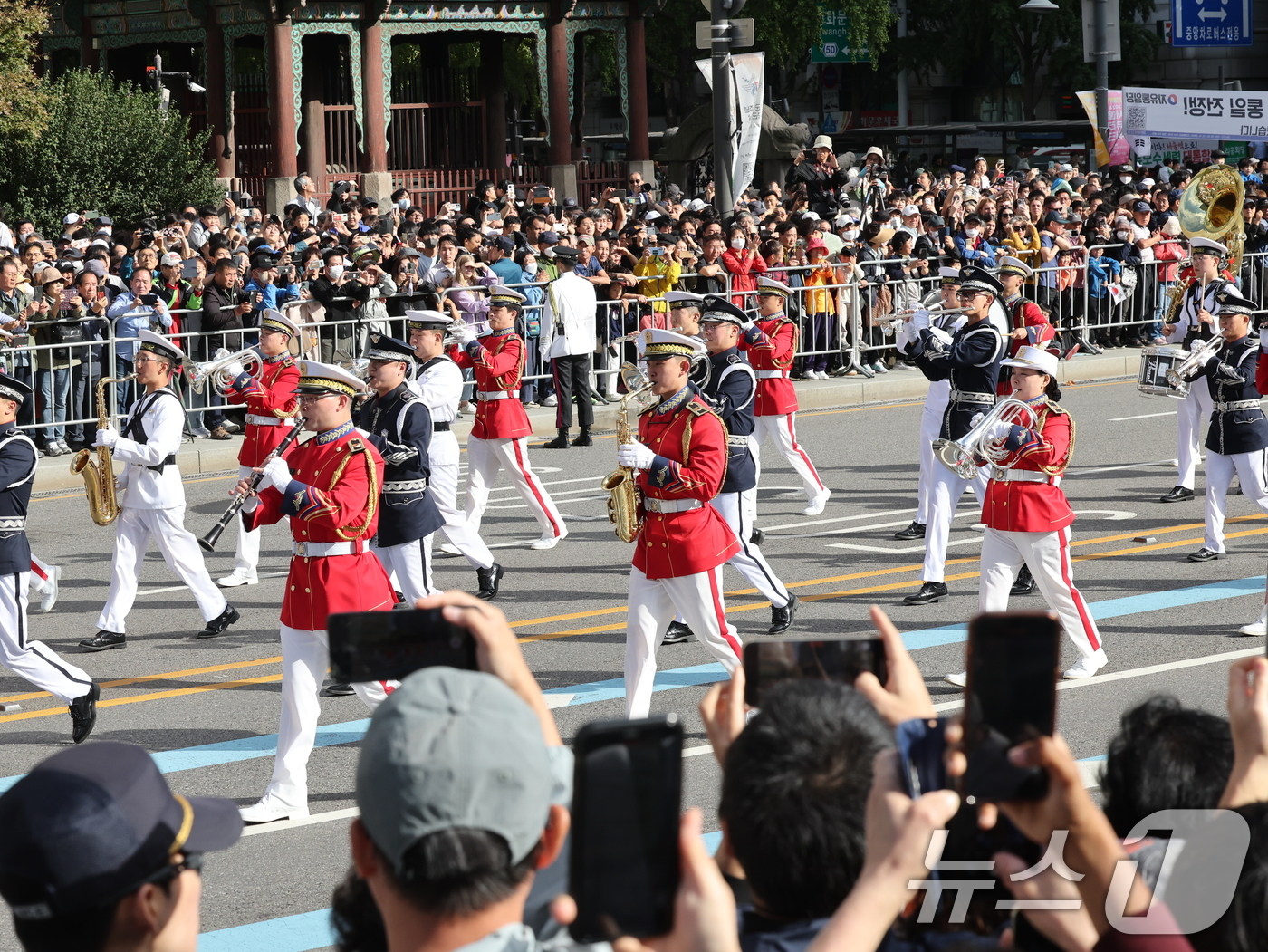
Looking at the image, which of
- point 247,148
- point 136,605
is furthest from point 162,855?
point 247,148

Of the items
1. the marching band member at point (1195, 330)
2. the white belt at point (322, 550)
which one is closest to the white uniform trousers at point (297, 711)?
the white belt at point (322, 550)

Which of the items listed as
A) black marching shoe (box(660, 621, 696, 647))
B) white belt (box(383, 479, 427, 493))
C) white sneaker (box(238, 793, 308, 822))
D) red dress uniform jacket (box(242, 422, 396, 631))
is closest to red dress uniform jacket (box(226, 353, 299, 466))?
white belt (box(383, 479, 427, 493))

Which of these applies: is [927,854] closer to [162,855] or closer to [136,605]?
[162,855]

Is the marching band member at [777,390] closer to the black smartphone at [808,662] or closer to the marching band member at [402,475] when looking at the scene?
the marching band member at [402,475]

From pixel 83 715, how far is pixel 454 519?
329 centimetres

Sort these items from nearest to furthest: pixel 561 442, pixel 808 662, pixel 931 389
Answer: pixel 808 662
pixel 931 389
pixel 561 442

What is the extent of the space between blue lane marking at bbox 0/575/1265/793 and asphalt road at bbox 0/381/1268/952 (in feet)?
0.07

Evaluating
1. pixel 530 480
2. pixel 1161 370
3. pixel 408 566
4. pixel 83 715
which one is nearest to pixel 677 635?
pixel 408 566

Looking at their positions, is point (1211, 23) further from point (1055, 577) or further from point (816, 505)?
point (1055, 577)

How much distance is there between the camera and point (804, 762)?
2.72m

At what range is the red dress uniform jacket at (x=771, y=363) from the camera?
13.3 meters

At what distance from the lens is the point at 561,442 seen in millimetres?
17219

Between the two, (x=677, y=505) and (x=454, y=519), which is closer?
(x=677, y=505)

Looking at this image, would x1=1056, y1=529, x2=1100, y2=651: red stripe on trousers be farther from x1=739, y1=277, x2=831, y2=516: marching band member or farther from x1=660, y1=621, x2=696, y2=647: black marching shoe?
x1=739, y1=277, x2=831, y2=516: marching band member
